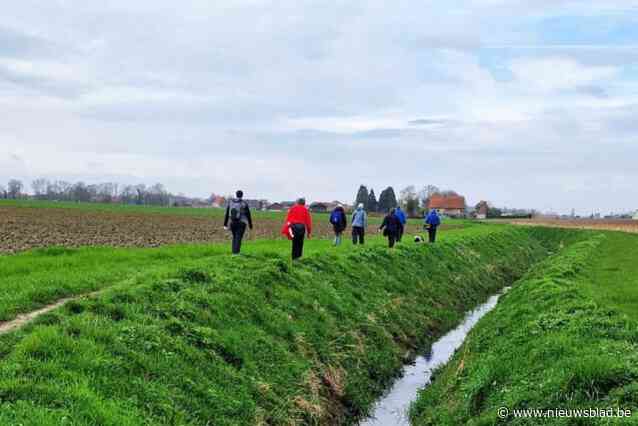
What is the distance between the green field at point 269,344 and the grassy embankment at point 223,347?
36 millimetres

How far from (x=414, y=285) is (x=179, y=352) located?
15.5 meters

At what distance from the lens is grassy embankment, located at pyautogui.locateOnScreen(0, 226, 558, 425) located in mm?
8180

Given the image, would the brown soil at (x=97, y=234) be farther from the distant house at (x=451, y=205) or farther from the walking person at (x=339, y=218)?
the distant house at (x=451, y=205)

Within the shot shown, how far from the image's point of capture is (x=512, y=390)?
972cm

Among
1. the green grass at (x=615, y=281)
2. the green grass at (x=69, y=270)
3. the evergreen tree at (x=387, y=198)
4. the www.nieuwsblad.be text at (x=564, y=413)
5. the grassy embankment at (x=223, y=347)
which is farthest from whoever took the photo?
the evergreen tree at (x=387, y=198)

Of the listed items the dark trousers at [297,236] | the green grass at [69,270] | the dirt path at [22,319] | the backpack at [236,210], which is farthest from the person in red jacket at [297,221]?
the dirt path at [22,319]

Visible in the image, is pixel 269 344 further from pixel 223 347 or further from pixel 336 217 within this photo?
pixel 336 217

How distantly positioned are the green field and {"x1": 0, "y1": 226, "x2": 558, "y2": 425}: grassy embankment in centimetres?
4

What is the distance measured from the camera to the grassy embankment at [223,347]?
818cm

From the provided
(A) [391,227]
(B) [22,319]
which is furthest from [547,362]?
(A) [391,227]

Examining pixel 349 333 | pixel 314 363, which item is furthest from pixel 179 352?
pixel 349 333

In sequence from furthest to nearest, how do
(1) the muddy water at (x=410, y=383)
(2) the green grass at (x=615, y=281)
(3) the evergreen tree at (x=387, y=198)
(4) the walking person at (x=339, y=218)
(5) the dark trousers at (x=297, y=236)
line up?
1. (3) the evergreen tree at (x=387, y=198)
2. (4) the walking person at (x=339, y=218)
3. (5) the dark trousers at (x=297, y=236)
4. (2) the green grass at (x=615, y=281)
5. (1) the muddy water at (x=410, y=383)

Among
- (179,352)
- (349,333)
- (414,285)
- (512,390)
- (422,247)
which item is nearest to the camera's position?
(512,390)

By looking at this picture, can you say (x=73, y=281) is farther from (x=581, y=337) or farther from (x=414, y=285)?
(x=414, y=285)
